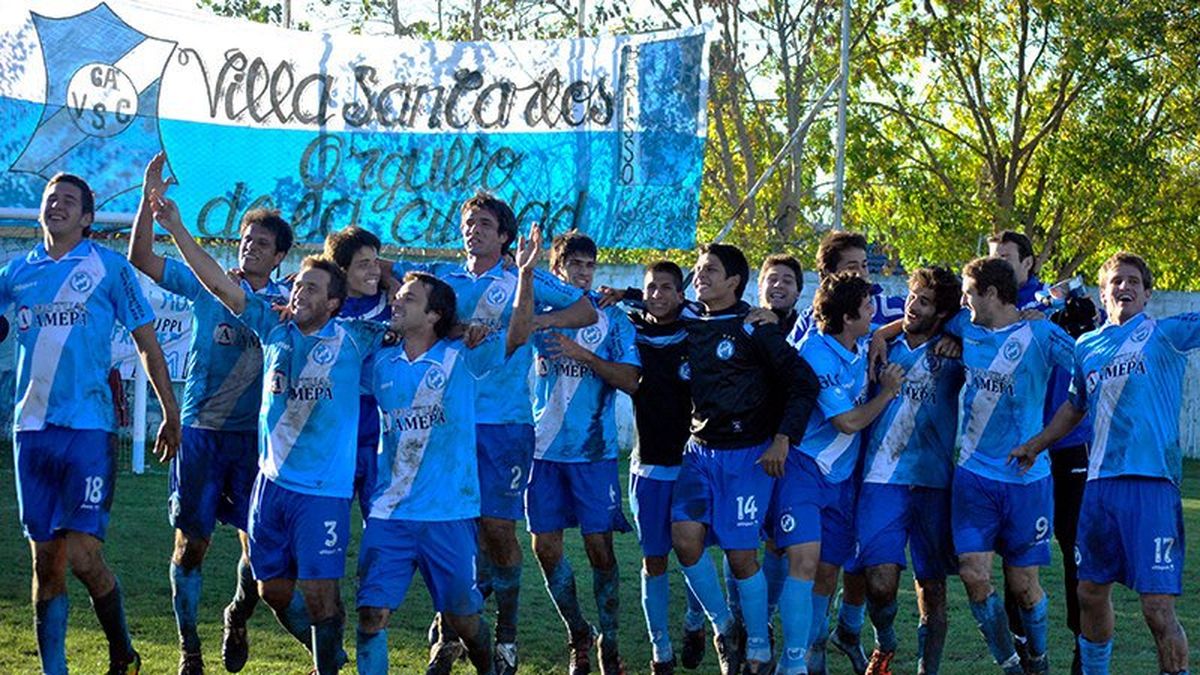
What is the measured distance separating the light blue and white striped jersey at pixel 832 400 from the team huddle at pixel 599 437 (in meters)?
0.02

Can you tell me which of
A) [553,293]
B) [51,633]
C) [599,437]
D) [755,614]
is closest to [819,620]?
[755,614]

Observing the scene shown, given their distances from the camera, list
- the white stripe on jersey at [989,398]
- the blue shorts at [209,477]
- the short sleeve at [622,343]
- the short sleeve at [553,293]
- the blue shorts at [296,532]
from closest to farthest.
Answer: the blue shorts at [296,532], the blue shorts at [209,477], the white stripe on jersey at [989,398], the short sleeve at [553,293], the short sleeve at [622,343]

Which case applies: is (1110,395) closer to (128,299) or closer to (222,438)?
(222,438)

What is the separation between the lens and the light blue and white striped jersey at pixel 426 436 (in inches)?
272

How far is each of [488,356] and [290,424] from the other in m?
1.38

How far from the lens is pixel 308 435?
7.08m

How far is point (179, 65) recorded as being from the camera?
18.8 m

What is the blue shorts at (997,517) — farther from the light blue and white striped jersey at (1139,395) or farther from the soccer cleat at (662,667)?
the soccer cleat at (662,667)

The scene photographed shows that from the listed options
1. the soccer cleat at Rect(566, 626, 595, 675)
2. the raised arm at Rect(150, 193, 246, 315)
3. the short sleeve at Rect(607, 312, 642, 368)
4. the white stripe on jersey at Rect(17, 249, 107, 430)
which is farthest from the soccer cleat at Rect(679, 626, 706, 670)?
the white stripe on jersey at Rect(17, 249, 107, 430)

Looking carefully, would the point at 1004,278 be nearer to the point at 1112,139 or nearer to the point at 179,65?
the point at 179,65

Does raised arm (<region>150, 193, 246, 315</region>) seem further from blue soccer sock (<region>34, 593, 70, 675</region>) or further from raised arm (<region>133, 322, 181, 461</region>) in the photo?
blue soccer sock (<region>34, 593, 70, 675</region>)

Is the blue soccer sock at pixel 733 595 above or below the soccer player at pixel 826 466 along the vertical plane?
below

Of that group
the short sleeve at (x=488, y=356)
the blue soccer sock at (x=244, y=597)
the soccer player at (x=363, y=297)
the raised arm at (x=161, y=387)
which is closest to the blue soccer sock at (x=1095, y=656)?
the short sleeve at (x=488, y=356)

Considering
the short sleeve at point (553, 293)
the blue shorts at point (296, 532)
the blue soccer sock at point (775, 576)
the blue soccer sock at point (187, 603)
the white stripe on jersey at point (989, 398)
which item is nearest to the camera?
the blue shorts at point (296, 532)
